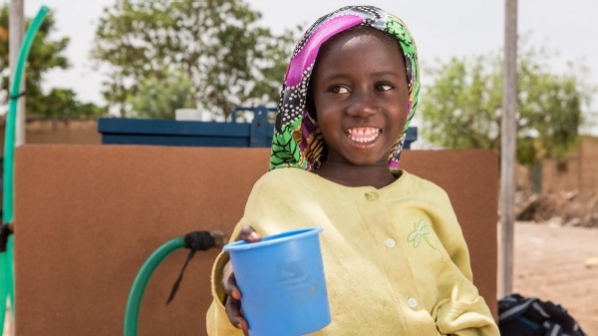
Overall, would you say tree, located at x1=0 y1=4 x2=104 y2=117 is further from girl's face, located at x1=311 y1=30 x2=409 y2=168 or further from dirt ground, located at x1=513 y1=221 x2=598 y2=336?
girl's face, located at x1=311 y1=30 x2=409 y2=168

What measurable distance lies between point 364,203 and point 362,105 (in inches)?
8.0

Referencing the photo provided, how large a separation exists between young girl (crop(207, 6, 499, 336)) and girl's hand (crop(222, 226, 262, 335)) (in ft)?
0.24

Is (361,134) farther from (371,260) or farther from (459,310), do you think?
(459,310)

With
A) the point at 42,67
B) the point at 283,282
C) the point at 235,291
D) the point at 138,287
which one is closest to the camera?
the point at 283,282

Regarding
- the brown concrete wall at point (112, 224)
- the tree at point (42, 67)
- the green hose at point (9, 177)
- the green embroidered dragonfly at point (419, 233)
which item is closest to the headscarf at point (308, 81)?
the green embroidered dragonfly at point (419, 233)

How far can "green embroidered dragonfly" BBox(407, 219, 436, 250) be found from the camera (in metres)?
1.54

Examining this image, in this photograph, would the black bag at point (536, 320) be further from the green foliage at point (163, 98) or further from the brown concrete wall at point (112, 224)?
the green foliage at point (163, 98)

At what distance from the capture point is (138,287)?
84.3 inches

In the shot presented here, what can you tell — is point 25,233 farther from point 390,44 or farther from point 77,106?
point 77,106

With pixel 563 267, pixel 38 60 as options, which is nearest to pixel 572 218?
pixel 563 267

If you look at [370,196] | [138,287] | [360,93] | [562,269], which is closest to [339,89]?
[360,93]

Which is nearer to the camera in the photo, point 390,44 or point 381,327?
point 381,327

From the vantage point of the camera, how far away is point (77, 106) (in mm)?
22062

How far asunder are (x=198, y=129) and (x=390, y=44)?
1.25m
